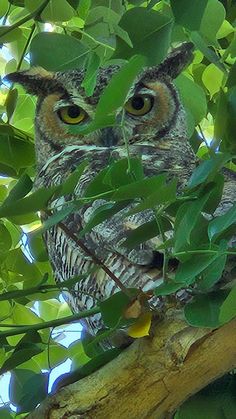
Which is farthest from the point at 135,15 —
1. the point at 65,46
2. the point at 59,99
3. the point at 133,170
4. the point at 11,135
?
the point at 59,99

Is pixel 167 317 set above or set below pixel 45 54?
below

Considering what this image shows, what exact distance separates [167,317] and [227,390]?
15 cm

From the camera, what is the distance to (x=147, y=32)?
0.88m

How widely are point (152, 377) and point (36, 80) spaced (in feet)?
3.40

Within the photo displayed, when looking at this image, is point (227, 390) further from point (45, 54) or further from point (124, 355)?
point (45, 54)

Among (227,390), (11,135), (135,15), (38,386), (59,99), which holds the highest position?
(59,99)

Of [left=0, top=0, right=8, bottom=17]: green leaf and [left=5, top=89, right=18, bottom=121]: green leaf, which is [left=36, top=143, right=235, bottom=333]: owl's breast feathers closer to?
[left=5, top=89, right=18, bottom=121]: green leaf

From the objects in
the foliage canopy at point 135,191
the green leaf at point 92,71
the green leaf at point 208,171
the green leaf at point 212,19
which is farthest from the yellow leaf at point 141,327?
the green leaf at point 212,19

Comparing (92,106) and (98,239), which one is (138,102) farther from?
(98,239)

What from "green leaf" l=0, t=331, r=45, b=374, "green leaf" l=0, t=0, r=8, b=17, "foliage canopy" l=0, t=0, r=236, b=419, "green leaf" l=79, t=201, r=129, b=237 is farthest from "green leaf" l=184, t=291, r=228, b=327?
"green leaf" l=0, t=0, r=8, b=17

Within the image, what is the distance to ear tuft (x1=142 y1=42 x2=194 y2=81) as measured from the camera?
1.66 meters

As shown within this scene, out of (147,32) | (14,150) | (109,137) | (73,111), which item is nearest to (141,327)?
(147,32)

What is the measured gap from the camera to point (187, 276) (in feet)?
2.48

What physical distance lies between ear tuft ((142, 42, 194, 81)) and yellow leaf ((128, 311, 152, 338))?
884 mm
